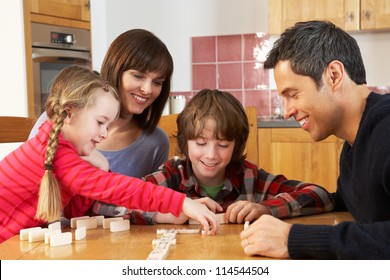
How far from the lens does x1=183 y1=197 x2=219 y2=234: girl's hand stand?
1.29 metres

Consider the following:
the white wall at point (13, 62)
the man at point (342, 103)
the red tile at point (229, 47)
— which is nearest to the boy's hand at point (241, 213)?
the man at point (342, 103)

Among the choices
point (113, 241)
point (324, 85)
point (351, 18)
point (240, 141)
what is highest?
point (351, 18)

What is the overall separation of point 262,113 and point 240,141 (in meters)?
2.60

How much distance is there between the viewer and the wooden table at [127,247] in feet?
3.57

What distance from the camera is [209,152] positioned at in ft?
5.53

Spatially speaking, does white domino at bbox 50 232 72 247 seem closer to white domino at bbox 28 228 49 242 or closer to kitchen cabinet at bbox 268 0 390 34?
white domino at bbox 28 228 49 242

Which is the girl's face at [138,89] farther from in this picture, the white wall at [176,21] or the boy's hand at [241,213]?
the white wall at [176,21]

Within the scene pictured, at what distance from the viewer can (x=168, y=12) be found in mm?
4484

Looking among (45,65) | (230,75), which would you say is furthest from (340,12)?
(45,65)

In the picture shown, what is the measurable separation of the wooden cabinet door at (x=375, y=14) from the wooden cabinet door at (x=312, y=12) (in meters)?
0.04

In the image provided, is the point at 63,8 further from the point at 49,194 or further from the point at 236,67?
the point at 49,194

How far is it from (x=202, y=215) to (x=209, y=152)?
0.40m

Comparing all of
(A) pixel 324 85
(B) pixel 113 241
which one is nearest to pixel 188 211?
(B) pixel 113 241
